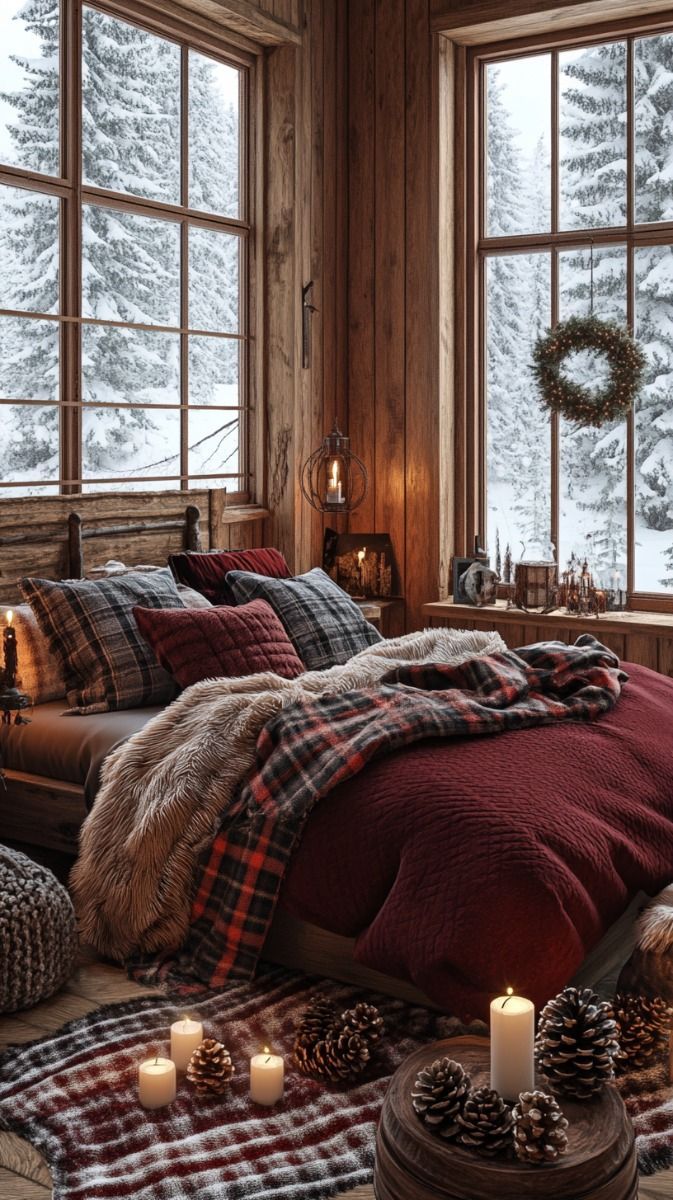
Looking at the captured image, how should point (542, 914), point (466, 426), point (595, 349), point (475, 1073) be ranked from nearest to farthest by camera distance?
point (475, 1073) < point (542, 914) < point (595, 349) < point (466, 426)

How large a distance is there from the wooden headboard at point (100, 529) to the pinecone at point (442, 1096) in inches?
99.7

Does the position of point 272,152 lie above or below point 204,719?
above

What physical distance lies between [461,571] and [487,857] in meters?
2.95

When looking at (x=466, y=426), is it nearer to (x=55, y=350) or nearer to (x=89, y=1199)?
(x=55, y=350)

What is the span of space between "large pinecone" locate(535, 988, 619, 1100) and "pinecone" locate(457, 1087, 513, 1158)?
153 millimetres

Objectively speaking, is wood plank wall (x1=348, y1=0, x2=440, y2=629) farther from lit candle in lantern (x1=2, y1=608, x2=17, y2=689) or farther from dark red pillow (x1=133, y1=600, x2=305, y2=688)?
lit candle in lantern (x1=2, y1=608, x2=17, y2=689)

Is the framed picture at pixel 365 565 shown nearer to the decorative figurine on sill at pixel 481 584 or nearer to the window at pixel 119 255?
the decorative figurine on sill at pixel 481 584

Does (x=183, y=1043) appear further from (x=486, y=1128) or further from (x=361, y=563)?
(x=361, y=563)

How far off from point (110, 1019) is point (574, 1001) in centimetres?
111

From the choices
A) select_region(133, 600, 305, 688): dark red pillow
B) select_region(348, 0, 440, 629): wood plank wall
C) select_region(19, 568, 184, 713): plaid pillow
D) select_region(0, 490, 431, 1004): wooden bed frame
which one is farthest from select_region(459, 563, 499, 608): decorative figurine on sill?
select_region(19, 568, 184, 713): plaid pillow

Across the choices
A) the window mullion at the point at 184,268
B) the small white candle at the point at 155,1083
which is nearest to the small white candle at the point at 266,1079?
the small white candle at the point at 155,1083

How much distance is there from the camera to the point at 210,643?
356 cm

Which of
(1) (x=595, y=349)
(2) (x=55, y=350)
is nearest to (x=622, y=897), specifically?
(2) (x=55, y=350)

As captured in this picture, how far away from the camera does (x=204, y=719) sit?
10.0 ft
